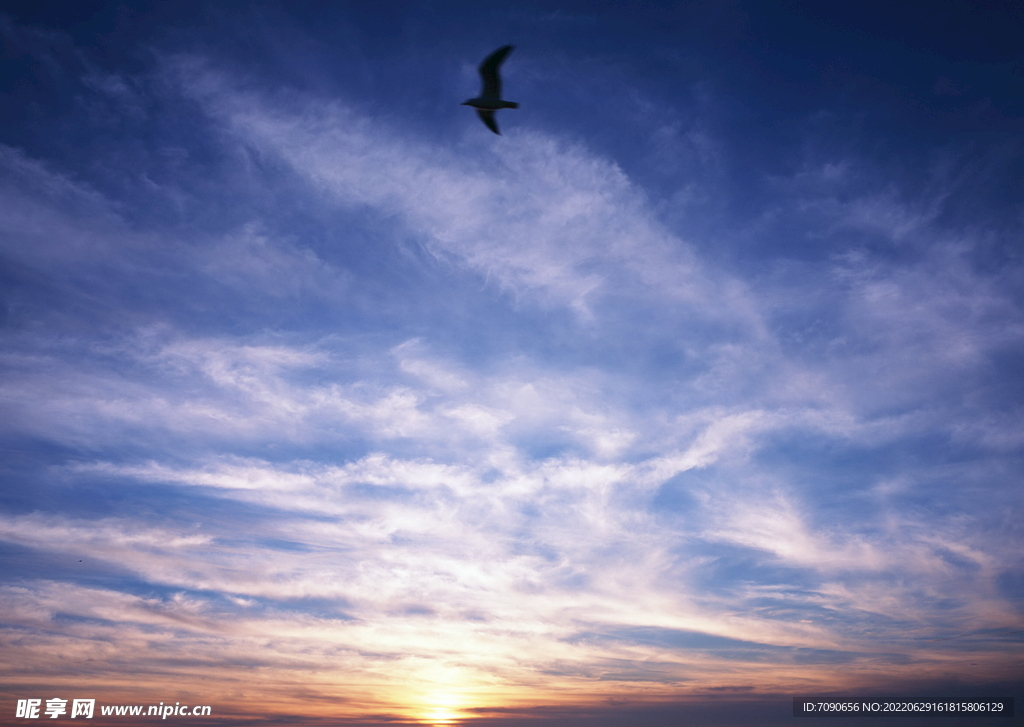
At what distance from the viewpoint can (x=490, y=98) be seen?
36.9 metres

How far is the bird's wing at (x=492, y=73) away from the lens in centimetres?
3485

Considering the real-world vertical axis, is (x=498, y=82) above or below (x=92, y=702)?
above

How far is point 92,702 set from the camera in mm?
81500

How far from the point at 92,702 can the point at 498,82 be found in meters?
99.0

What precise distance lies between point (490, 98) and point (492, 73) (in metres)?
1.44

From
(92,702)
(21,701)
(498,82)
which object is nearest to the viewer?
(498,82)

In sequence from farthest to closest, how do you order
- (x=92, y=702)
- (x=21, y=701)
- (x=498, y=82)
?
(x=92, y=702), (x=21, y=701), (x=498, y=82)

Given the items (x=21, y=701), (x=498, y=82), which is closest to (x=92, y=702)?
(x=21, y=701)

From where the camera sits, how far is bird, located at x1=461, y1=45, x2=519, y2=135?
3591cm

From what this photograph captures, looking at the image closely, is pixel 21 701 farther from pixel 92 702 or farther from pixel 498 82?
pixel 498 82

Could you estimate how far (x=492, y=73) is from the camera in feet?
119

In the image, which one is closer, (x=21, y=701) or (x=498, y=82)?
(x=498, y=82)

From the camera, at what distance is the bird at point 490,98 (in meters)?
35.9

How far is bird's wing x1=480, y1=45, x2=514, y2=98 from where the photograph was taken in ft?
114
